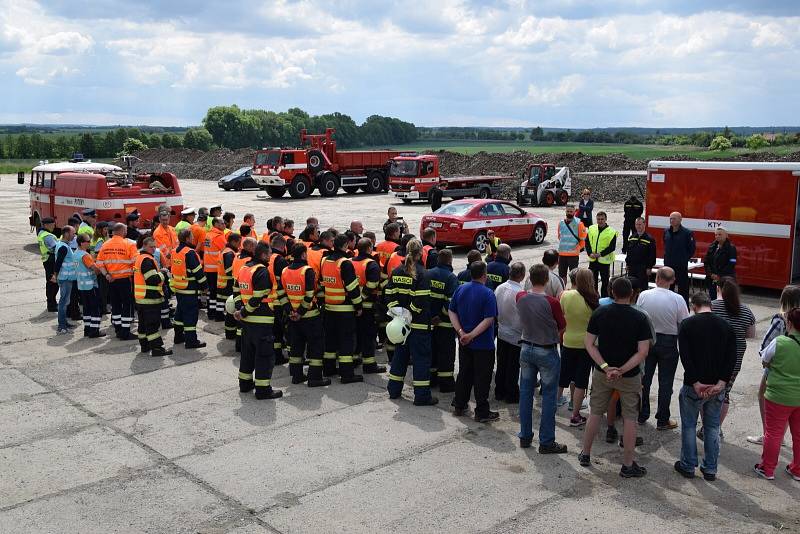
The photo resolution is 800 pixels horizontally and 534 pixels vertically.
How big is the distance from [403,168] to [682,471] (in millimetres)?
27906

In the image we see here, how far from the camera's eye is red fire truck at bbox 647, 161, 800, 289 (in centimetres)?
1407

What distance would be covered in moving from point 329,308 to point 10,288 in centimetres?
1026

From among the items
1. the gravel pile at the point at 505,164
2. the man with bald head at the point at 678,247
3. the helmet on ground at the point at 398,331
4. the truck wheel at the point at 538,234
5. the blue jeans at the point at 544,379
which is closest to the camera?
the blue jeans at the point at 544,379

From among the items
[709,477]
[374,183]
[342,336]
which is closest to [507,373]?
[342,336]

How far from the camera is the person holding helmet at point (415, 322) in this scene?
8719 mm

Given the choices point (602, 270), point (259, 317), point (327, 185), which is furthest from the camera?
point (327, 185)

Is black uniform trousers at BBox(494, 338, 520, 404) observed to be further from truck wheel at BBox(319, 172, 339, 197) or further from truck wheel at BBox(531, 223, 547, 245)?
truck wheel at BBox(319, 172, 339, 197)

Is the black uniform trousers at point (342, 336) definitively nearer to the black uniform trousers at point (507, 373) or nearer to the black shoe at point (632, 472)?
the black uniform trousers at point (507, 373)

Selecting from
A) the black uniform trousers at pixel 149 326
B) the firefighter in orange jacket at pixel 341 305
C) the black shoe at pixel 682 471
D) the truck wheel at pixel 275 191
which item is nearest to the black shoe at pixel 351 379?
the firefighter in orange jacket at pixel 341 305

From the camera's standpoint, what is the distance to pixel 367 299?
9.85 m

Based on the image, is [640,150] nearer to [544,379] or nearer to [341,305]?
[341,305]

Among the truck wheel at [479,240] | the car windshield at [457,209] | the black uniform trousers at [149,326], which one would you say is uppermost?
the car windshield at [457,209]

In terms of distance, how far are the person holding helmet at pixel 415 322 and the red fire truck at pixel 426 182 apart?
24.3 meters

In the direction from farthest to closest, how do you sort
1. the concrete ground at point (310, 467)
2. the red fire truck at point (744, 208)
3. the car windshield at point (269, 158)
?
the car windshield at point (269, 158), the red fire truck at point (744, 208), the concrete ground at point (310, 467)
